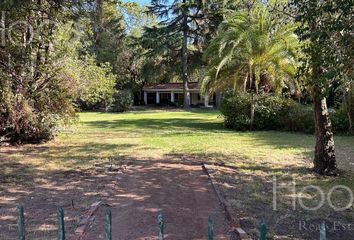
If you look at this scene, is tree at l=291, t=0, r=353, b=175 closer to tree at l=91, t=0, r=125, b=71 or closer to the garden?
the garden

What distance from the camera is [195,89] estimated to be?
49000mm

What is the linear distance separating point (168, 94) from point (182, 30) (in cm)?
1436

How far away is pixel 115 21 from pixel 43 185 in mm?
37986

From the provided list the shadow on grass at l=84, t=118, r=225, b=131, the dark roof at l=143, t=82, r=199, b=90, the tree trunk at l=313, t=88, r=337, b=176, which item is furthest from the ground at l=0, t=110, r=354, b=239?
the dark roof at l=143, t=82, r=199, b=90

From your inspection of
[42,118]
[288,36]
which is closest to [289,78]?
[288,36]

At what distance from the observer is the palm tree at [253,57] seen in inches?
713

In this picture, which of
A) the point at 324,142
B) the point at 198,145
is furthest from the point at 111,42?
the point at 324,142

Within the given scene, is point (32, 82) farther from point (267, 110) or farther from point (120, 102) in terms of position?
point (120, 102)

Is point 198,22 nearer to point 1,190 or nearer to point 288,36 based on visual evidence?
point 288,36

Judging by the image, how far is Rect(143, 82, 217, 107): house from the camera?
5078 cm

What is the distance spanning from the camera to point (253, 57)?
18.3 m

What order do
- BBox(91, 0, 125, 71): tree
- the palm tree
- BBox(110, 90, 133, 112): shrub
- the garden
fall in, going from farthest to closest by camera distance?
BBox(91, 0, 125, 71): tree < BBox(110, 90, 133, 112): shrub < the palm tree < the garden

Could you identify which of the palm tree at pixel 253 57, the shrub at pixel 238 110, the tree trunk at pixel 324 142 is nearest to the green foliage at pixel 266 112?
the shrub at pixel 238 110

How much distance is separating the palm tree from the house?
29.5m
